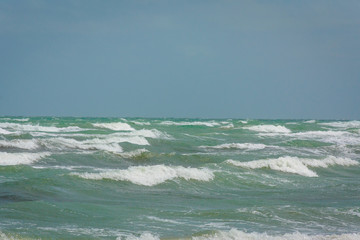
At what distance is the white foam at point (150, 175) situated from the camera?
56.3ft

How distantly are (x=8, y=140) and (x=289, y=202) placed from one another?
1803 centimetres

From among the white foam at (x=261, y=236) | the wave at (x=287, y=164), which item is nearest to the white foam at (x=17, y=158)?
the wave at (x=287, y=164)

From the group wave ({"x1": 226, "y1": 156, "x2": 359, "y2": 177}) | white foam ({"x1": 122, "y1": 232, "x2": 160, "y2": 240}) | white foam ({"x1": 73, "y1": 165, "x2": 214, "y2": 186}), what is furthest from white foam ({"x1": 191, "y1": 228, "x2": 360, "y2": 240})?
wave ({"x1": 226, "y1": 156, "x2": 359, "y2": 177})

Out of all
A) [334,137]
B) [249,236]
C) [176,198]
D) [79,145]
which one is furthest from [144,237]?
[334,137]

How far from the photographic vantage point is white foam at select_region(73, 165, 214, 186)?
56.3ft

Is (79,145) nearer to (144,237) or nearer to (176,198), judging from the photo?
(176,198)

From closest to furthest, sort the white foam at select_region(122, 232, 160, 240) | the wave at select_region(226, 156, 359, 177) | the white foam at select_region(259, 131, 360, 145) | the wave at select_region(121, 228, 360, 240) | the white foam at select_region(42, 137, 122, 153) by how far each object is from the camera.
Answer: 1. the white foam at select_region(122, 232, 160, 240)
2. the wave at select_region(121, 228, 360, 240)
3. the wave at select_region(226, 156, 359, 177)
4. the white foam at select_region(42, 137, 122, 153)
5. the white foam at select_region(259, 131, 360, 145)

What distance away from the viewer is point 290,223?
11.7 metres

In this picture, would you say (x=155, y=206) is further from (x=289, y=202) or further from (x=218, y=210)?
(x=289, y=202)

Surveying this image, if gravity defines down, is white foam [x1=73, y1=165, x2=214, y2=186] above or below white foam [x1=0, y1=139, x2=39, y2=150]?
below

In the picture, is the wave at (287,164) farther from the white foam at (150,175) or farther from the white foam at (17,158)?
the white foam at (17,158)

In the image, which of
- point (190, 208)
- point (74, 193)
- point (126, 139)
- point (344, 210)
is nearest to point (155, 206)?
point (190, 208)

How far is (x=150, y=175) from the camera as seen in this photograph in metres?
17.9

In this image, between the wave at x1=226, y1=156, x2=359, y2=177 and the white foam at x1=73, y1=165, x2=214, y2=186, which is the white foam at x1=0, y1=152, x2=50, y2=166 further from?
the wave at x1=226, y1=156, x2=359, y2=177
